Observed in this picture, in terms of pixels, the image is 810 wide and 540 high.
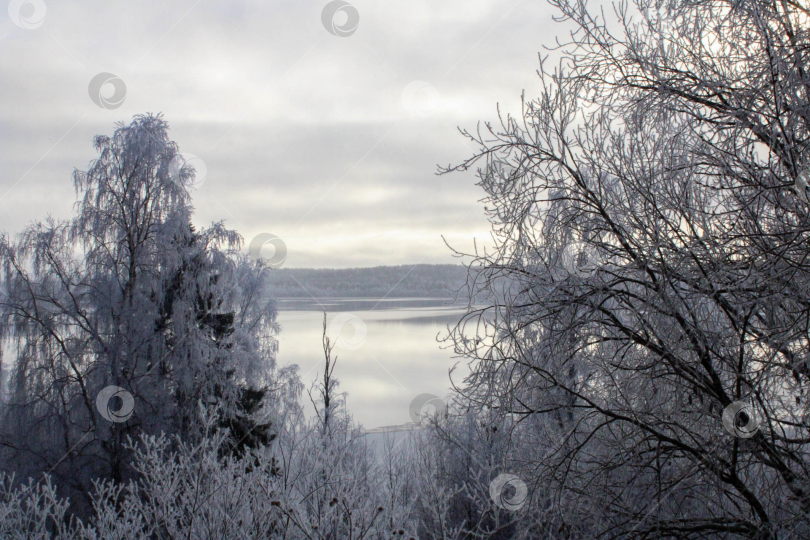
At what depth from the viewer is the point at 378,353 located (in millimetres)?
47969

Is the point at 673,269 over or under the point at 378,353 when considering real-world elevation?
over

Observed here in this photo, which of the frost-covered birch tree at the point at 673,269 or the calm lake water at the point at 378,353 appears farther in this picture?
the calm lake water at the point at 378,353

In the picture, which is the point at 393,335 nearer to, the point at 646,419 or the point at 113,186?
the point at 113,186

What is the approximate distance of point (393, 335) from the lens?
2336 inches

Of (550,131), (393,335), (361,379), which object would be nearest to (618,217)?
(550,131)

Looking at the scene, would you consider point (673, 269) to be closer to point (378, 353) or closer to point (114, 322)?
point (114, 322)

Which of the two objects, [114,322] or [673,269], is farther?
[114,322]

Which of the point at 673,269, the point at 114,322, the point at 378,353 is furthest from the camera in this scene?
the point at 378,353

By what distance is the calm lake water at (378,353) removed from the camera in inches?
Answer: 1238

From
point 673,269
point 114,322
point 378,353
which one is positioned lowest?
point 378,353

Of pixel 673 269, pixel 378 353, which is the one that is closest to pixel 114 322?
pixel 673 269

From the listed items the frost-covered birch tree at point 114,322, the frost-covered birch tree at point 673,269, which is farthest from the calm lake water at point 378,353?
the frost-covered birch tree at point 673,269

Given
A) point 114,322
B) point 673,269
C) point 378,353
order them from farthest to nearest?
point 378,353 < point 114,322 < point 673,269

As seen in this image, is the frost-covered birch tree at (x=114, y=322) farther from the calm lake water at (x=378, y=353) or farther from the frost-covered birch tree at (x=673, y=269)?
the frost-covered birch tree at (x=673, y=269)
